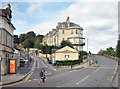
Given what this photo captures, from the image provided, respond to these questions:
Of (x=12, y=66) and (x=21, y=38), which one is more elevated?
(x=21, y=38)

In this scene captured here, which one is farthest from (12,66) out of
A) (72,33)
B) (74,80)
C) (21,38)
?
(21,38)

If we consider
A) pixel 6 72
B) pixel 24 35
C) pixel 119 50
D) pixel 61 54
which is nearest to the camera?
pixel 6 72

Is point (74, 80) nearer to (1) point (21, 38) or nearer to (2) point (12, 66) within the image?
(2) point (12, 66)

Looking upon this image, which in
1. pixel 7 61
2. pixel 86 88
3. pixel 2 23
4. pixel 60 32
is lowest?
pixel 86 88

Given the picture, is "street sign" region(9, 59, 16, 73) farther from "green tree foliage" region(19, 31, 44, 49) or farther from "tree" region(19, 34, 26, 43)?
"tree" region(19, 34, 26, 43)

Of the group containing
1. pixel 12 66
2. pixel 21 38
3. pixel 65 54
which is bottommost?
pixel 12 66

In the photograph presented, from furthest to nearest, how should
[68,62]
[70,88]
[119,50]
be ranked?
[119,50], [68,62], [70,88]

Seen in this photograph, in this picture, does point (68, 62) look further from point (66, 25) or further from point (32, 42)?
point (32, 42)

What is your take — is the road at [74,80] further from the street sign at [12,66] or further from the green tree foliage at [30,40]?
the green tree foliage at [30,40]

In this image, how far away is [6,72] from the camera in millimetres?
Answer: 25031

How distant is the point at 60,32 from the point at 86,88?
2363 inches

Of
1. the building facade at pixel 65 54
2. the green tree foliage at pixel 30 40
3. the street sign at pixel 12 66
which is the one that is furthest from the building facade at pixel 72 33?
the street sign at pixel 12 66

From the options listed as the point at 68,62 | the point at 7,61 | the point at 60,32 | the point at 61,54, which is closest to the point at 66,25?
the point at 60,32

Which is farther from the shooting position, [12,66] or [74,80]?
[12,66]
